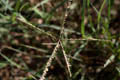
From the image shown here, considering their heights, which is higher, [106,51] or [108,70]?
[106,51]

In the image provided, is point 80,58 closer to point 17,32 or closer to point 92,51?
point 92,51

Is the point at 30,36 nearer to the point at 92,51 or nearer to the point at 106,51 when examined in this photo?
the point at 92,51

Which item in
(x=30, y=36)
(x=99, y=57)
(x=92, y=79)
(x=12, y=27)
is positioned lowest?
(x=92, y=79)

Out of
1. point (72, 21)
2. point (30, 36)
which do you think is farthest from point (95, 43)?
point (30, 36)

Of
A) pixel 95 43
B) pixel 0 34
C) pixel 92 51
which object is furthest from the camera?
pixel 0 34

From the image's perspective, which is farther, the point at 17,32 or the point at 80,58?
the point at 17,32

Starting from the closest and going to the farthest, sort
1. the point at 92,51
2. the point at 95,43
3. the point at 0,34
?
1. the point at 95,43
2. the point at 92,51
3. the point at 0,34

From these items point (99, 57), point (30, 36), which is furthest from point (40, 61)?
point (99, 57)
